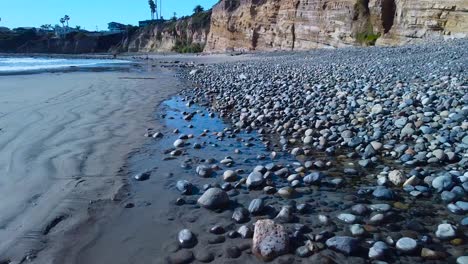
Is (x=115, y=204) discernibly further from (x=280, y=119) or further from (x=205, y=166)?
(x=280, y=119)

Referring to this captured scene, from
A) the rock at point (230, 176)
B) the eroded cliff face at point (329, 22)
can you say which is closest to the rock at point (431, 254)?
the rock at point (230, 176)

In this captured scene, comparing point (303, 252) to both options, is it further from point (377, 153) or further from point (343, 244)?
point (377, 153)

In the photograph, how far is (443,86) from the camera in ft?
20.9

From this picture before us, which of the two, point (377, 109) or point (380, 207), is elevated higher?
point (377, 109)

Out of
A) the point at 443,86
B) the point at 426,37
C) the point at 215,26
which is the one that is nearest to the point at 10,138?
the point at 443,86

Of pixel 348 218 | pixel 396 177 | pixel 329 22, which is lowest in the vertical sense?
pixel 348 218

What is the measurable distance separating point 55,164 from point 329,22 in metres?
31.2

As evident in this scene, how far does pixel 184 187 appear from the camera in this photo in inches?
143

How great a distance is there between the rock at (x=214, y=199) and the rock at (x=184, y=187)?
11.7 inches

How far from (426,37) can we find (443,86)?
646 inches

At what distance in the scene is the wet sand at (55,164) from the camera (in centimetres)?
279

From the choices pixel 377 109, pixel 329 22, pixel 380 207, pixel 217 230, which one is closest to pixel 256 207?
pixel 217 230

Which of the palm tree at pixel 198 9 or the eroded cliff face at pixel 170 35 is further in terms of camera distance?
the palm tree at pixel 198 9

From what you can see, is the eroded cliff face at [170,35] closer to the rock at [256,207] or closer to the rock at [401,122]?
the rock at [401,122]
